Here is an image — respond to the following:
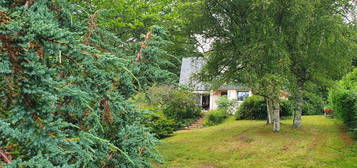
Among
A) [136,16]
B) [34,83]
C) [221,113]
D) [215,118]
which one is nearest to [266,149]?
[136,16]

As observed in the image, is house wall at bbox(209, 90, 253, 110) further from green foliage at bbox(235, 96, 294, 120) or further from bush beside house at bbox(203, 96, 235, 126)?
green foliage at bbox(235, 96, 294, 120)

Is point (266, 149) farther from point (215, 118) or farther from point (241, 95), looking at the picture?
point (241, 95)

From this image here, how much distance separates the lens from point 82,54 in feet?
4.55

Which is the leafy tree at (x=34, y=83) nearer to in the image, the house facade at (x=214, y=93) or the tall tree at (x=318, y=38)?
the tall tree at (x=318, y=38)

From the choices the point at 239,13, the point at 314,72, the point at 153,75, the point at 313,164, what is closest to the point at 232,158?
the point at 313,164

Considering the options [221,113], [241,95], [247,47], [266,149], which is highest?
[247,47]

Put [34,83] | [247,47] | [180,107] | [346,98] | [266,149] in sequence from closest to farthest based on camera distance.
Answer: [34,83], [266,149], [346,98], [247,47], [180,107]

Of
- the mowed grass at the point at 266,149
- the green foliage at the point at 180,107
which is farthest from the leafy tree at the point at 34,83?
the green foliage at the point at 180,107

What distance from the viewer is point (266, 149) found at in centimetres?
1157

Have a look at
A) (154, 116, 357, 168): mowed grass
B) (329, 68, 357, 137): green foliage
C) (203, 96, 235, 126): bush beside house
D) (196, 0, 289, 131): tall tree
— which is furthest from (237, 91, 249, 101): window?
(329, 68, 357, 137): green foliage

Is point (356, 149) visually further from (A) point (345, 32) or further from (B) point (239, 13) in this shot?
(B) point (239, 13)

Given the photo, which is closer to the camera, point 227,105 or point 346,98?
point 346,98

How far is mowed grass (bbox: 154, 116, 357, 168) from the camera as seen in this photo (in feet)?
32.1

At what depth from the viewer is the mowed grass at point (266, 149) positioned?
9.78m
